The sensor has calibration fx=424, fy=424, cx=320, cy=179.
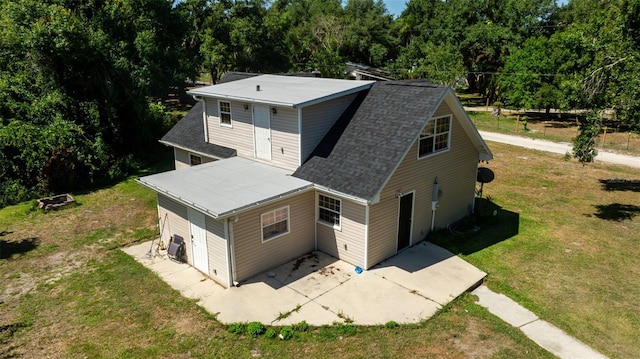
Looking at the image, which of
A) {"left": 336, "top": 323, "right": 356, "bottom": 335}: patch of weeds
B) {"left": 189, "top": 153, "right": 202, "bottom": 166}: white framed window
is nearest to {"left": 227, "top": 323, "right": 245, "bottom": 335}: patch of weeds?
{"left": 336, "top": 323, "right": 356, "bottom": 335}: patch of weeds

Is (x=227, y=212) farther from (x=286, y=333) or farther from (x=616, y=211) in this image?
(x=616, y=211)

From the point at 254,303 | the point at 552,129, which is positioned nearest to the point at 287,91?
the point at 254,303

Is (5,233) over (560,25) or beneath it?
beneath

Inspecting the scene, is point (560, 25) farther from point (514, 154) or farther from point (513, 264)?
point (513, 264)

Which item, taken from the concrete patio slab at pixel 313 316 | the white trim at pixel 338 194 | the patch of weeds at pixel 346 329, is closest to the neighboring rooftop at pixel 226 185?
the white trim at pixel 338 194

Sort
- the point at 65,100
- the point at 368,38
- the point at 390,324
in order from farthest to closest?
the point at 368,38, the point at 65,100, the point at 390,324

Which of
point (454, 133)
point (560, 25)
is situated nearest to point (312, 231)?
point (454, 133)
